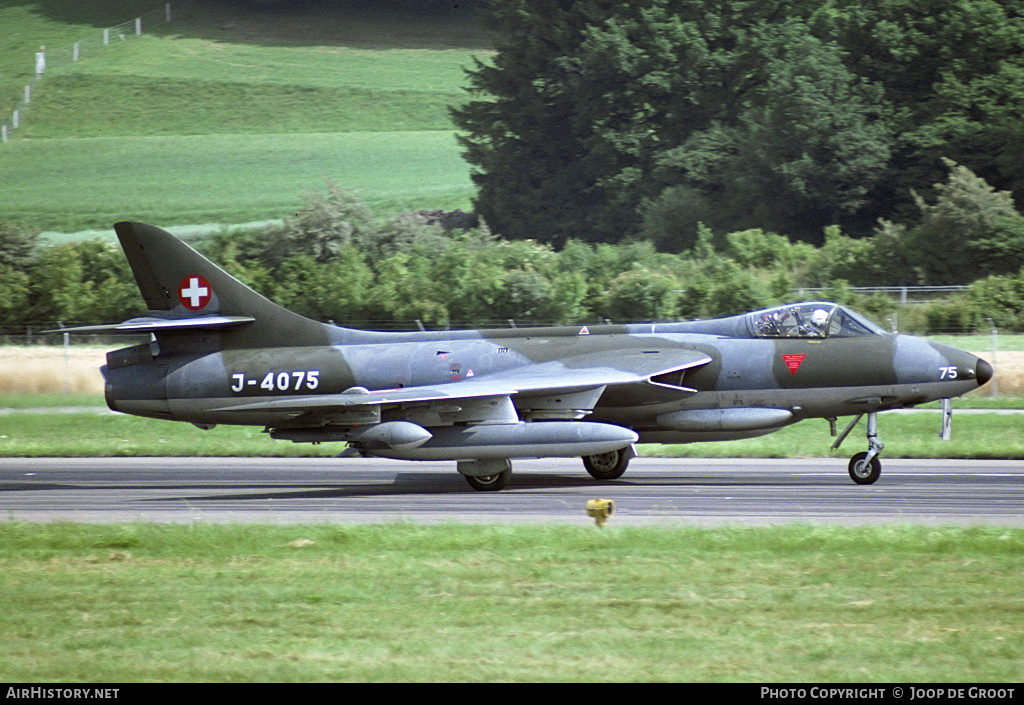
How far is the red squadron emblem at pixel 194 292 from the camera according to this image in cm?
2036

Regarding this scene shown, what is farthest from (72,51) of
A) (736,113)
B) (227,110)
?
(736,113)

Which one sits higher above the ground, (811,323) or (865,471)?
(811,323)

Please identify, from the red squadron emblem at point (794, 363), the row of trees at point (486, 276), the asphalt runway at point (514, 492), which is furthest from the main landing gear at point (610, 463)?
the row of trees at point (486, 276)

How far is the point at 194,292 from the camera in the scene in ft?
66.9

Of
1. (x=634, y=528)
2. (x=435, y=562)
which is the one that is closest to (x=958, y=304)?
(x=634, y=528)

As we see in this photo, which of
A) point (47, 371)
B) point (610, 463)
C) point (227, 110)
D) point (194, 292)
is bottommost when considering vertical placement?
point (47, 371)

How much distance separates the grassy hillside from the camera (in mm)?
84562

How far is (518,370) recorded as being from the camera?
20.1 m

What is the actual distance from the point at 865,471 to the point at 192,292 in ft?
36.5

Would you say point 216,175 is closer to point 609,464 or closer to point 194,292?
point 194,292

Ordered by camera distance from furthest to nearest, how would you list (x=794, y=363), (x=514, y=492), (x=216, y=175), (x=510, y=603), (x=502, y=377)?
(x=216, y=175) → (x=502, y=377) → (x=794, y=363) → (x=514, y=492) → (x=510, y=603)

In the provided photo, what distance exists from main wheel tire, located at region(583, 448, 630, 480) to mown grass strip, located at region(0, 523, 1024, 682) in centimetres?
618

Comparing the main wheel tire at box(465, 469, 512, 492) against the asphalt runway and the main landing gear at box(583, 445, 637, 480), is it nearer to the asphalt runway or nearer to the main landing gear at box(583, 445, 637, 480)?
the asphalt runway
